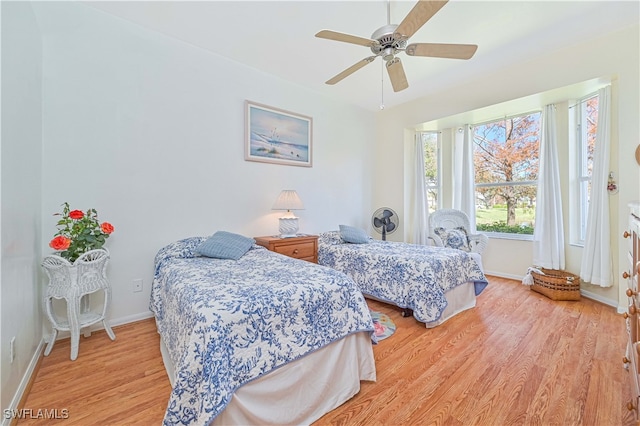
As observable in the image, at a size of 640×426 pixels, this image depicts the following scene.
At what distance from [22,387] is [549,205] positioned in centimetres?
496

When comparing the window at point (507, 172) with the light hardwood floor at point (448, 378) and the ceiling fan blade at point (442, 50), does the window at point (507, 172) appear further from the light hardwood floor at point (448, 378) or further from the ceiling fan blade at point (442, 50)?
the ceiling fan blade at point (442, 50)

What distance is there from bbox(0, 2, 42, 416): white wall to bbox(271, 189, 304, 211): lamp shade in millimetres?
2000

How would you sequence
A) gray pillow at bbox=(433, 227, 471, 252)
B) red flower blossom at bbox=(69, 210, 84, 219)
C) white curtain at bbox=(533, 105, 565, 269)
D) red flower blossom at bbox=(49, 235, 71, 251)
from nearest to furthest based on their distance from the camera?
red flower blossom at bbox=(49, 235, 71, 251) → red flower blossom at bbox=(69, 210, 84, 219) → white curtain at bbox=(533, 105, 565, 269) → gray pillow at bbox=(433, 227, 471, 252)

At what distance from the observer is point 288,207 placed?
3.22 metres

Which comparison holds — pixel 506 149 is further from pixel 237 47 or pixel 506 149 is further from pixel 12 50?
Answer: pixel 12 50

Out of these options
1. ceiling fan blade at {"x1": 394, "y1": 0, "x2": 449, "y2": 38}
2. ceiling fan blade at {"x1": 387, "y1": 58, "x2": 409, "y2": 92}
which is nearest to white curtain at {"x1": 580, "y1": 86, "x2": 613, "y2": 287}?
ceiling fan blade at {"x1": 387, "y1": 58, "x2": 409, "y2": 92}

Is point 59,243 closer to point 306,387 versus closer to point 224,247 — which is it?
point 224,247

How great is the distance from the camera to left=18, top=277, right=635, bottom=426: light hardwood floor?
1401 mm

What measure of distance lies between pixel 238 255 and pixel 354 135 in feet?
9.92

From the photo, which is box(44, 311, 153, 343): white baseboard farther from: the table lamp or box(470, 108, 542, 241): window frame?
box(470, 108, 542, 241): window frame

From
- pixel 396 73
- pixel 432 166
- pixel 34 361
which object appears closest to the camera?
pixel 34 361

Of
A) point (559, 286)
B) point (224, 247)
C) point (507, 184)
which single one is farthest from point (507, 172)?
point (224, 247)

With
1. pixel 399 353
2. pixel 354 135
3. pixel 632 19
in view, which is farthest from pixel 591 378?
pixel 354 135

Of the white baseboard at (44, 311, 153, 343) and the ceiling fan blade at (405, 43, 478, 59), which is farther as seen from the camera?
the white baseboard at (44, 311, 153, 343)
